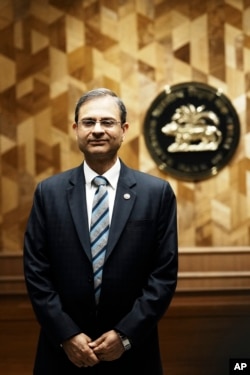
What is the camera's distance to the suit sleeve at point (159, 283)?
2002 mm

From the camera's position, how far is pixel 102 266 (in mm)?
2059

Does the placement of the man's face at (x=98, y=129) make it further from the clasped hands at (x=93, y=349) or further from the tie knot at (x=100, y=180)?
the clasped hands at (x=93, y=349)

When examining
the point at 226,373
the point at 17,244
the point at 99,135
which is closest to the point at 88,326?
the point at 99,135

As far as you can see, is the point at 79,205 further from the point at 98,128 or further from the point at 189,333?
the point at 189,333

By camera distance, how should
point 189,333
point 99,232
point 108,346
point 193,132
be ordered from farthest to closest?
1. point 193,132
2. point 189,333
3. point 99,232
4. point 108,346

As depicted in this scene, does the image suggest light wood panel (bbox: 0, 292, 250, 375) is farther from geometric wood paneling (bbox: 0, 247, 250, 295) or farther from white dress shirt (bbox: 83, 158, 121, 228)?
white dress shirt (bbox: 83, 158, 121, 228)

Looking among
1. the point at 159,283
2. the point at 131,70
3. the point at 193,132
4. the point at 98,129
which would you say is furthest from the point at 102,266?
the point at 131,70

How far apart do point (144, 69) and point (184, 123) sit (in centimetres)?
57

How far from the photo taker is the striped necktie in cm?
206

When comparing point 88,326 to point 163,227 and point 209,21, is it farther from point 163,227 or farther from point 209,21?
point 209,21

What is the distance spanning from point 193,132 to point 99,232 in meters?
3.19

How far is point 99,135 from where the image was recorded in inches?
81.4

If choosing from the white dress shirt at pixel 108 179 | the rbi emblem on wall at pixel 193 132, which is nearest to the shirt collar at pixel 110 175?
the white dress shirt at pixel 108 179

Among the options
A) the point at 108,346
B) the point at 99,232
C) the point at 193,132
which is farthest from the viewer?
the point at 193,132
